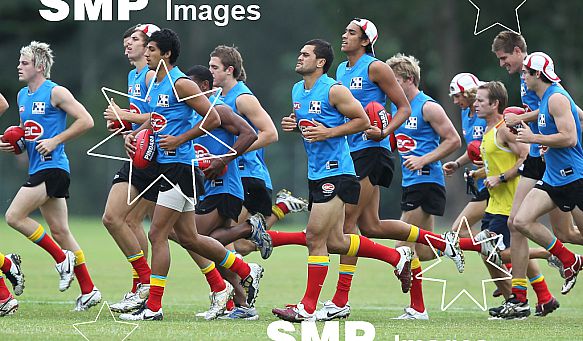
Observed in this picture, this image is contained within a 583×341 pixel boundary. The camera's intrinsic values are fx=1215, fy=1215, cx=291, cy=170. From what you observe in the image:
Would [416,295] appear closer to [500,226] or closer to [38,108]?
[500,226]

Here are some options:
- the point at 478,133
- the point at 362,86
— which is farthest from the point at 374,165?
the point at 478,133

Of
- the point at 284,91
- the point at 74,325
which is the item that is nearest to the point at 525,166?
the point at 74,325

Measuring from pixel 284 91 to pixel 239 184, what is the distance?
35.4 meters

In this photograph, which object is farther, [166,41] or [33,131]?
[33,131]

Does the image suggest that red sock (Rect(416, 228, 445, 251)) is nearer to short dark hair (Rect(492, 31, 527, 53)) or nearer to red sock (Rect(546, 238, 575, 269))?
red sock (Rect(546, 238, 575, 269))

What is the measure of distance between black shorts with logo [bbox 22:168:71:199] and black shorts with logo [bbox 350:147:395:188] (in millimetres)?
2744

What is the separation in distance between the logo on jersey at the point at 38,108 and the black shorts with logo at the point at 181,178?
1.71 meters

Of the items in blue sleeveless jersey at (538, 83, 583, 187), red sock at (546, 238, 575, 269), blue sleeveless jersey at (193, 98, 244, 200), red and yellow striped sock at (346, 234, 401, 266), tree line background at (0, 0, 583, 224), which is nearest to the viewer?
red and yellow striped sock at (346, 234, 401, 266)

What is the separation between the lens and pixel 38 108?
37.2 feet

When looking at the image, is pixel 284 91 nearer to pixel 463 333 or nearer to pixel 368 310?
pixel 368 310

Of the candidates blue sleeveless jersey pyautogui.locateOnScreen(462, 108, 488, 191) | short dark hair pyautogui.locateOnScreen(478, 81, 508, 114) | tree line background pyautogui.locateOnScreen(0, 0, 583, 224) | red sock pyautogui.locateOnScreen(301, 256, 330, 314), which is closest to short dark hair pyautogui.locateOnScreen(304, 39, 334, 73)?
red sock pyautogui.locateOnScreen(301, 256, 330, 314)

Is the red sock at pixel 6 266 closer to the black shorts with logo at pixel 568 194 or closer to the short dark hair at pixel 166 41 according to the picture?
the short dark hair at pixel 166 41

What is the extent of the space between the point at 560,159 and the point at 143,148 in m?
3.68

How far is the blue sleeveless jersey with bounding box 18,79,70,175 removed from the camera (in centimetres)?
1134
